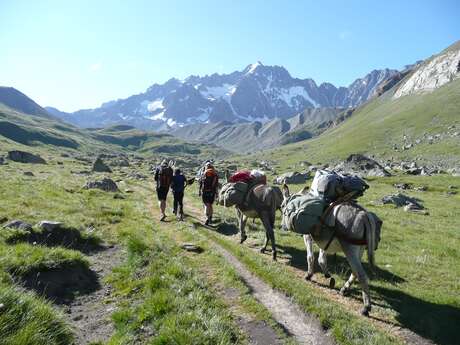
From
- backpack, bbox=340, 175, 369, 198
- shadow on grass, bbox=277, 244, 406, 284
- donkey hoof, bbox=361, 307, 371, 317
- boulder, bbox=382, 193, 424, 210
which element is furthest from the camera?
boulder, bbox=382, 193, 424, 210

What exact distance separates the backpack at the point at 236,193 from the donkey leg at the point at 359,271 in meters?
7.12

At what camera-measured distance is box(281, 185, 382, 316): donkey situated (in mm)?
10250

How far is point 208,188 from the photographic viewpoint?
73.5ft

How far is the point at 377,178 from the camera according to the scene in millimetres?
67062

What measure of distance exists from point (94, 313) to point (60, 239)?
241 inches

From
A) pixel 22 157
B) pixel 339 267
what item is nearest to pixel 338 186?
pixel 339 267

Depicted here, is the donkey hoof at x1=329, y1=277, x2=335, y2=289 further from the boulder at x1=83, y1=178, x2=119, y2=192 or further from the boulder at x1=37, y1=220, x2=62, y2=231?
the boulder at x1=83, y1=178, x2=119, y2=192

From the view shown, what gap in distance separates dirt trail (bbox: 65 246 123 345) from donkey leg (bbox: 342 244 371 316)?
6585 millimetres

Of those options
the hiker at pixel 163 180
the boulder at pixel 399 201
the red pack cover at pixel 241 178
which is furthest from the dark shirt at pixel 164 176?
the boulder at pixel 399 201

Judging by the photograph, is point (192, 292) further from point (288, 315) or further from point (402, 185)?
point (402, 185)

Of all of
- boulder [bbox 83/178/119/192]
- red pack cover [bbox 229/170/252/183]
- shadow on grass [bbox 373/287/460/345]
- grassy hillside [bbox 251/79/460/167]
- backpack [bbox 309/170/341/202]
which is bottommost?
boulder [bbox 83/178/119/192]

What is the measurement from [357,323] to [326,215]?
11.0ft

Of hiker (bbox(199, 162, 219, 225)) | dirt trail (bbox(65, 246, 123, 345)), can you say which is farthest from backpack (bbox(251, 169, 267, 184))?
dirt trail (bbox(65, 246, 123, 345))

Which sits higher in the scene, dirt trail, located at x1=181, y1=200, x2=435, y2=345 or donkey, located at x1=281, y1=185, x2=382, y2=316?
donkey, located at x1=281, y1=185, x2=382, y2=316
